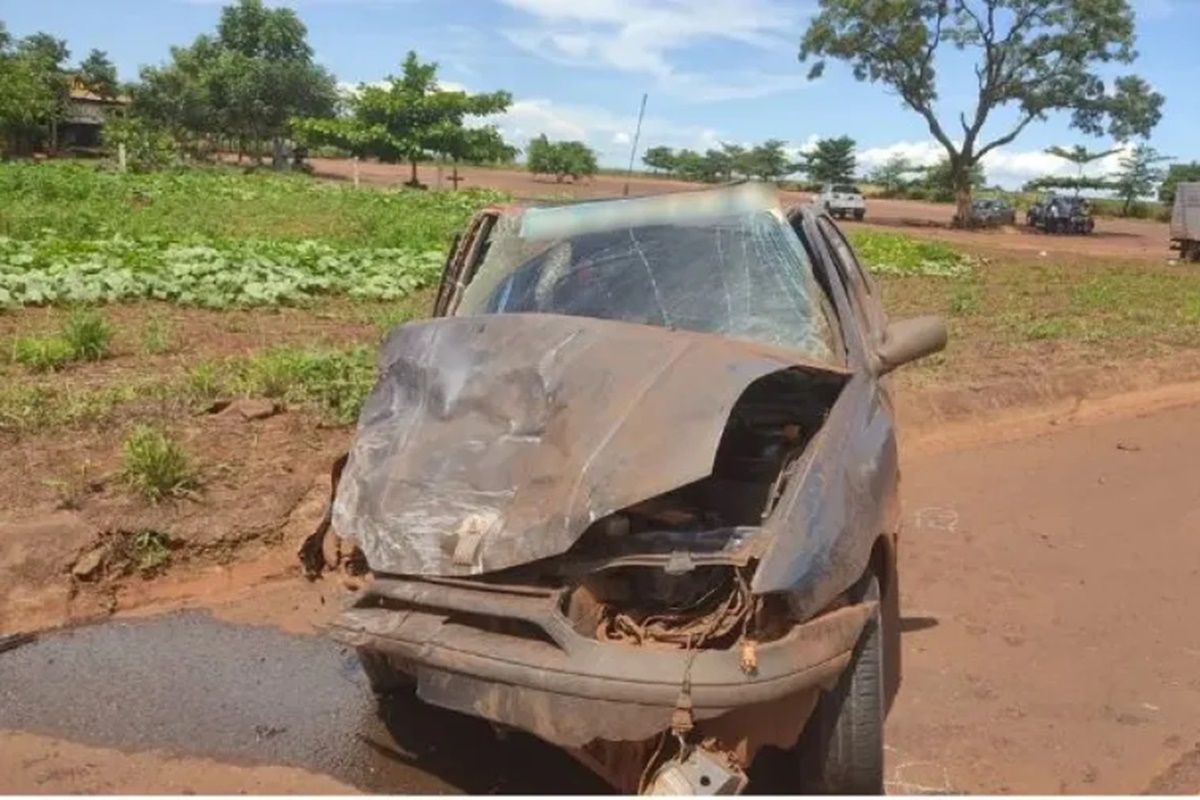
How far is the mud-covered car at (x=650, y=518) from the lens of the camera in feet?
10.3

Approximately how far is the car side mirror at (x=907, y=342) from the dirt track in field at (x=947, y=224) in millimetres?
18266

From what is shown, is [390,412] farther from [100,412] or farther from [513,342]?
[100,412]

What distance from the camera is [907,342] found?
15.0 ft

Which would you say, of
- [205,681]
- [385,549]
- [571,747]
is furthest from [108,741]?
[571,747]

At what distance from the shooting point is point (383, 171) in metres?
57.4

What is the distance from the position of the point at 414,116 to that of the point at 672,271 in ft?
141

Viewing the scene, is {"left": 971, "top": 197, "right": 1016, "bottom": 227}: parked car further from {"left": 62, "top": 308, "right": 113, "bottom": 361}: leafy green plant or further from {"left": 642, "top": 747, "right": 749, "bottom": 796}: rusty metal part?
{"left": 642, "top": 747, "right": 749, "bottom": 796}: rusty metal part

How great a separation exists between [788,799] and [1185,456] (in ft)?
23.3

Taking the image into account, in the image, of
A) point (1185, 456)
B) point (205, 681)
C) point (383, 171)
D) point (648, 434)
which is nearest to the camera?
point (648, 434)

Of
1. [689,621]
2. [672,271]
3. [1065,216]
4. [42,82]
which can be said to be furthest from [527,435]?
[42,82]

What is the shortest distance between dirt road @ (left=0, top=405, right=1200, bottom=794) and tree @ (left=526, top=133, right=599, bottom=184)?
5190 cm

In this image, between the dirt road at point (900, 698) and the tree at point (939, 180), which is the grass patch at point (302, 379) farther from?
the tree at point (939, 180)

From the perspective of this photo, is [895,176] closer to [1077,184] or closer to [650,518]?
[1077,184]

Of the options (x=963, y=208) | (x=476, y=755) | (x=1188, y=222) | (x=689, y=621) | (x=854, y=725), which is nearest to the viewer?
(x=689, y=621)
